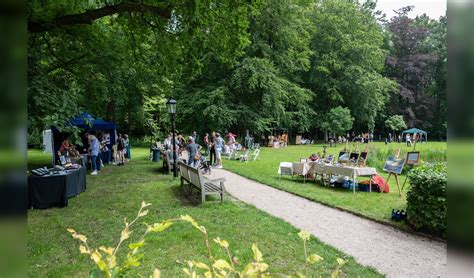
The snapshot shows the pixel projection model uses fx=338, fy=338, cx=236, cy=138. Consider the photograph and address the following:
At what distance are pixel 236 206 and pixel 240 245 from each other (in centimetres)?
296

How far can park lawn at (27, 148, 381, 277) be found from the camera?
5074mm

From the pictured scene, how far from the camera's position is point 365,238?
260 inches

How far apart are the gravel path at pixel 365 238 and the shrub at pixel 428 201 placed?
0.33 meters

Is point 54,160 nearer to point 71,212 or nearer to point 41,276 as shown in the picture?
point 71,212

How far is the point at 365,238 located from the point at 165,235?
3865 millimetres

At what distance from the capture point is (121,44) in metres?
13.2

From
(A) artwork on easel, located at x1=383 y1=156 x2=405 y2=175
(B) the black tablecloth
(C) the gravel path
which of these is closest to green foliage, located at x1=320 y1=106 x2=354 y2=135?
(A) artwork on easel, located at x1=383 y1=156 x2=405 y2=175

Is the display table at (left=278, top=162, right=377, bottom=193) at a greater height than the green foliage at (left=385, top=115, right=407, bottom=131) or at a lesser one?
lesser

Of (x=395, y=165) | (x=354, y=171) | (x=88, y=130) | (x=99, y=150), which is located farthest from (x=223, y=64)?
(x=395, y=165)

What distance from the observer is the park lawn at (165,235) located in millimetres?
5074

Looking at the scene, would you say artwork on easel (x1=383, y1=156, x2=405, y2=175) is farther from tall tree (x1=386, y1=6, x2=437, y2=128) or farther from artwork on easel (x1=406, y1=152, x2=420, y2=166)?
tall tree (x1=386, y1=6, x2=437, y2=128)

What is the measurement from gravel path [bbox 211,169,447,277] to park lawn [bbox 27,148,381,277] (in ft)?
1.41

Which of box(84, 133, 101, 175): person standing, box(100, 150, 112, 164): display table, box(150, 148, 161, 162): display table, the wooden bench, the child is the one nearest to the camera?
the wooden bench

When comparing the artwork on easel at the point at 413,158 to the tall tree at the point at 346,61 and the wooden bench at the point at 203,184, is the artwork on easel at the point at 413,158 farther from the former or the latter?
the tall tree at the point at 346,61
